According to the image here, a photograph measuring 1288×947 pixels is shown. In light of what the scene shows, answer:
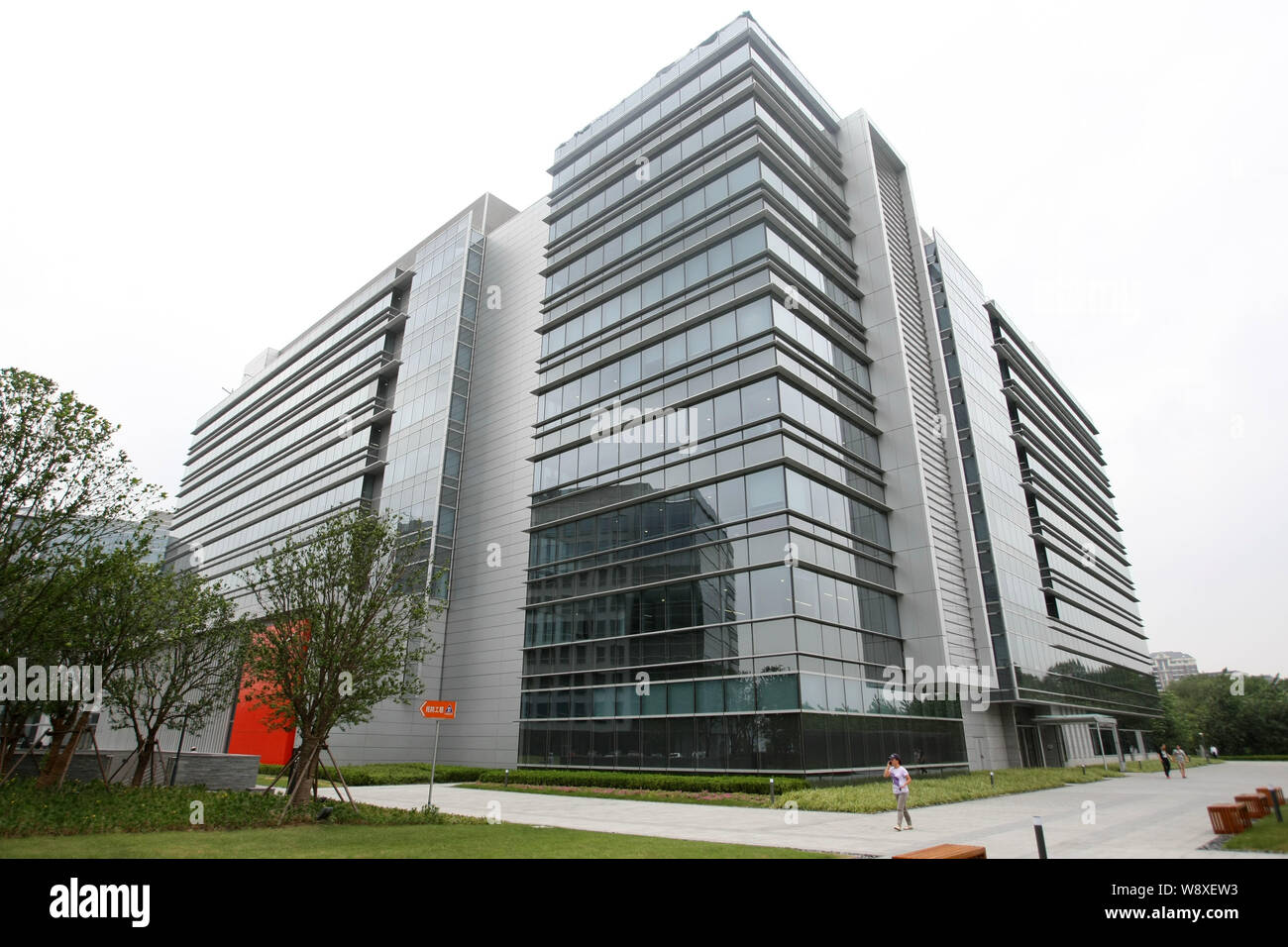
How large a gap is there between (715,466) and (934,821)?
17917mm

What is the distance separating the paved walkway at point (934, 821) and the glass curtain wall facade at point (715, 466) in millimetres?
5398

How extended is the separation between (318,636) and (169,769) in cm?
1248

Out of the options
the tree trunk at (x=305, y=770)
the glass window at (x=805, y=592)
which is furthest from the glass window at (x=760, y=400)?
the tree trunk at (x=305, y=770)

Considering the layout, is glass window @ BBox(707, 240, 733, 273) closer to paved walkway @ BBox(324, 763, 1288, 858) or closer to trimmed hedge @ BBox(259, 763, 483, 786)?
paved walkway @ BBox(324, 763, 1288, 858)

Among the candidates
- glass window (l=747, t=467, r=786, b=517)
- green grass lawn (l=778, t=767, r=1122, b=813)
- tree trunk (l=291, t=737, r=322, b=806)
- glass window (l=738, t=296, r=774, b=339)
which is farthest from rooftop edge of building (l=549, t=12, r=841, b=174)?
tree trunk (l=291, t=737, r=322, b=806)

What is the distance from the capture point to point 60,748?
78.4 feet

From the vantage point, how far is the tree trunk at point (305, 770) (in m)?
18.1

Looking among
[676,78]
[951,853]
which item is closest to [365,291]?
[676,78]

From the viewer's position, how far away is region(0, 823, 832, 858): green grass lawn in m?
11.6

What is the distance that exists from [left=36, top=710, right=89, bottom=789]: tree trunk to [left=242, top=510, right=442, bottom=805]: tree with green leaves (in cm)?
691

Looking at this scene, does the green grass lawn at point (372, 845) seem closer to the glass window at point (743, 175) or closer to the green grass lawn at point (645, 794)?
the green grass lawn at point (645, 794)

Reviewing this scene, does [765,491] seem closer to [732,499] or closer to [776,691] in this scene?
[732,499]
